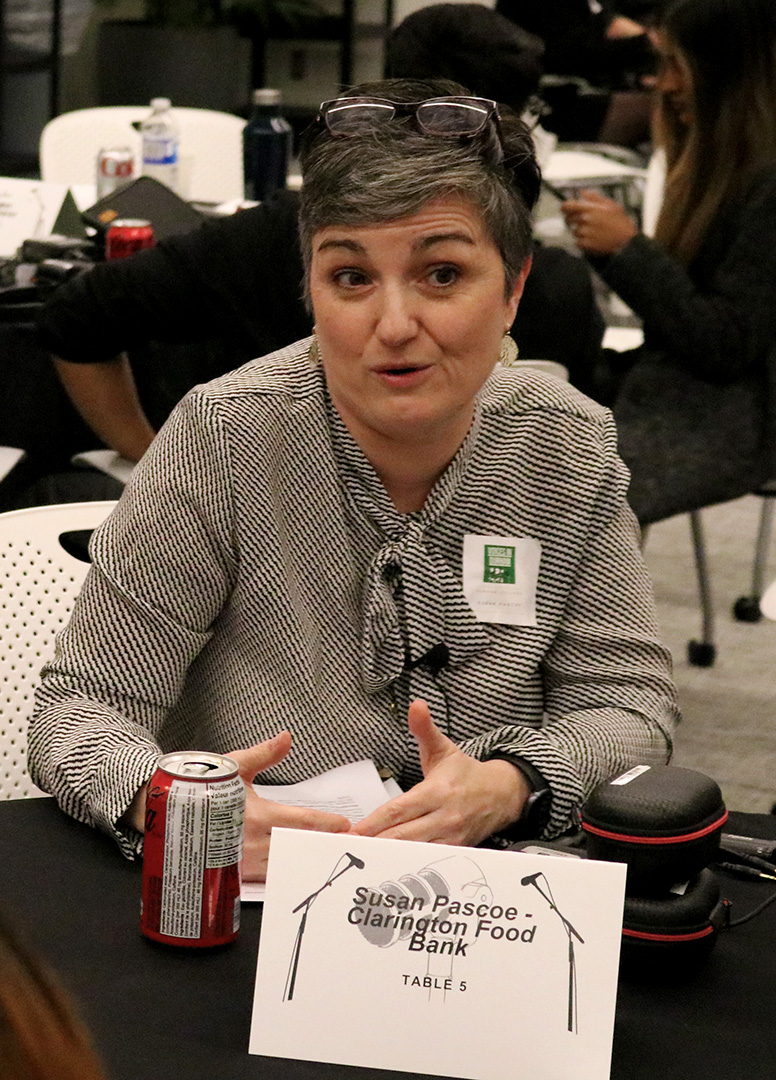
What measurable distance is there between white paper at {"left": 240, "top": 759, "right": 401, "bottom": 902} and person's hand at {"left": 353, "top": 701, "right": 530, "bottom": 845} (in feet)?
0.38

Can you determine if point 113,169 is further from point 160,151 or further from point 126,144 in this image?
point 126,144

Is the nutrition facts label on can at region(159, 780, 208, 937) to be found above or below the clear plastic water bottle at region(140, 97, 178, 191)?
above

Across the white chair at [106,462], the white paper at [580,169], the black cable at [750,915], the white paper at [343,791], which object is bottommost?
the white chair at [106,462]

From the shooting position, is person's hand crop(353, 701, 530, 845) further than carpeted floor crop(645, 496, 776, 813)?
No

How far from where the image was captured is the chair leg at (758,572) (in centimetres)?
423

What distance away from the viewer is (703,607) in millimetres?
4023

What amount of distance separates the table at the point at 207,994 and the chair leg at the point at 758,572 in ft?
10.0

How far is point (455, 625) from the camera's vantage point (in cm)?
160

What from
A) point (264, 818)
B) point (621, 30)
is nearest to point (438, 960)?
point (264, 818)

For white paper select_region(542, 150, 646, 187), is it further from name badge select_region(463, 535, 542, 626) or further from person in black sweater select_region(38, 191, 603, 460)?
name badge select_region(463, 535, 542, 626)

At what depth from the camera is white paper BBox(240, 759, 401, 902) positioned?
1.48 metres

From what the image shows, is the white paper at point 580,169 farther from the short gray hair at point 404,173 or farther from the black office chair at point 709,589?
the short gray hair at point 404,173

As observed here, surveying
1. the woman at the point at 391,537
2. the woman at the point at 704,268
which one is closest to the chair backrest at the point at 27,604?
the woman at the point at 391,537

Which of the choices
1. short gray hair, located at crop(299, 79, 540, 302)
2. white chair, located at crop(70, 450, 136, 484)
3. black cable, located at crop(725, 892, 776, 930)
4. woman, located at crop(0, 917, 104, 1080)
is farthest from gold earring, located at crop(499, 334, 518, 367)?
white chair, located at crop(70, 450, 136, 484)
